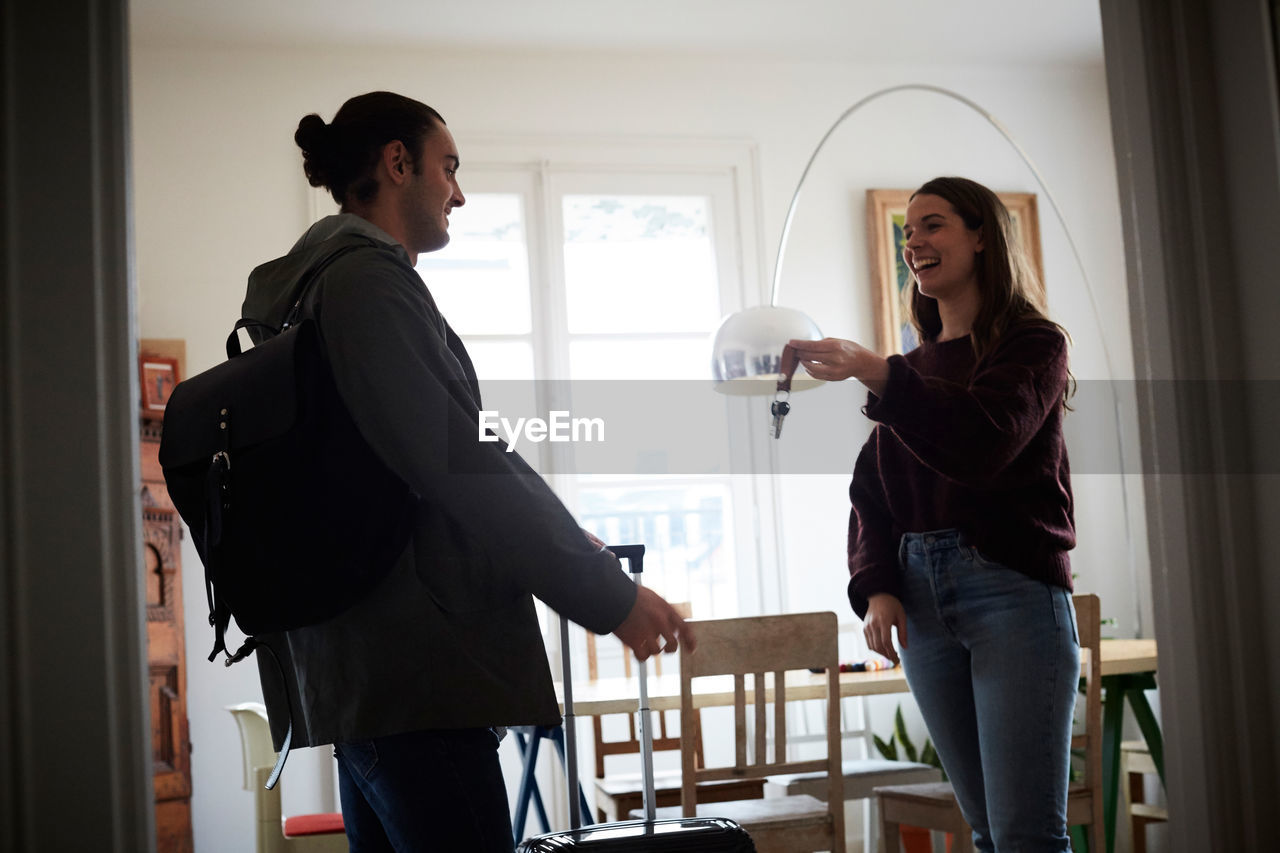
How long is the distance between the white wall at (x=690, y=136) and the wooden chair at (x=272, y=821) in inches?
44.8

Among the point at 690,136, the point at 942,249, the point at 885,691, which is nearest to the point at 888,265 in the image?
the point at 690,136

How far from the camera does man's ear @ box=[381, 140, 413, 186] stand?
1323 mm

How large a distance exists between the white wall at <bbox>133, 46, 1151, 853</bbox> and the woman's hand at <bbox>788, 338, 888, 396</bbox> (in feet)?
9.66

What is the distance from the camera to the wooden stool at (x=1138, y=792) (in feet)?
12.1

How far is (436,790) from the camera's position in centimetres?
108

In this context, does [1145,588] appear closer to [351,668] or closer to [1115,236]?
[1115,236]

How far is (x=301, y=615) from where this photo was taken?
1083mm

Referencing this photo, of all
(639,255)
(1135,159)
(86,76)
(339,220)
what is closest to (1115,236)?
(639,255)

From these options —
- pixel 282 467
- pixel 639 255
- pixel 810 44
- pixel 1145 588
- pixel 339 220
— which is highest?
pixel 810 44

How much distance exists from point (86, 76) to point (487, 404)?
3.64 m

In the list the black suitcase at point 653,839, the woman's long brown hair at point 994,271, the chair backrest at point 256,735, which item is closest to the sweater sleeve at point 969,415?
the woman's long brown hair at point 994,271

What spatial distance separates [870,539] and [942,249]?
47 cm

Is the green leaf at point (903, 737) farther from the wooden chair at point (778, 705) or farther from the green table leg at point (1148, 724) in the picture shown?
the wooden chair at point (778, 705)

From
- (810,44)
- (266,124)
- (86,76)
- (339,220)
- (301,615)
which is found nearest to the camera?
(86,76)
